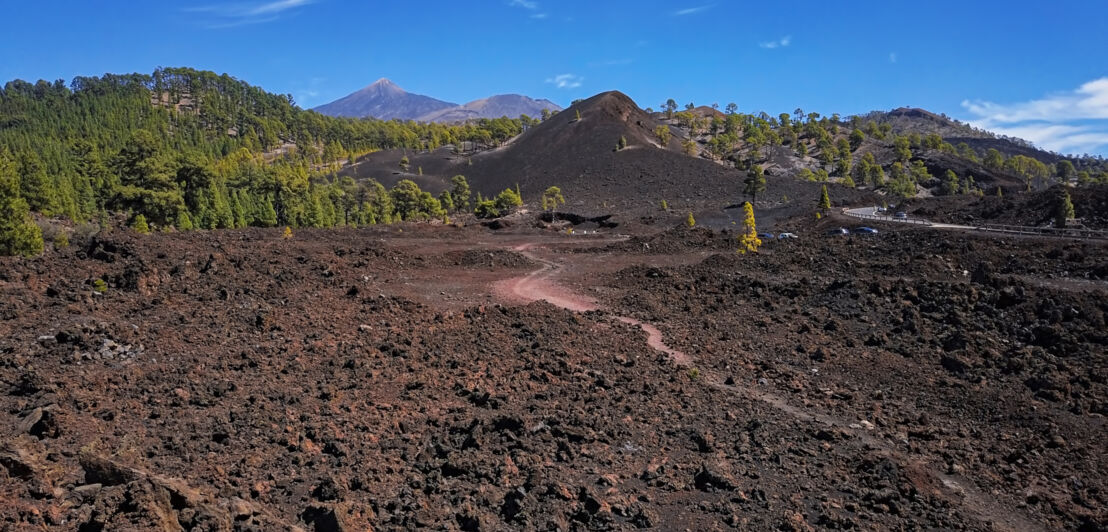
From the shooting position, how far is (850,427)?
13523 millimetres

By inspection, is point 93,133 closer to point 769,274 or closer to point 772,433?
point 769,274

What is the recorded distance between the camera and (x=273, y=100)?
609 feet

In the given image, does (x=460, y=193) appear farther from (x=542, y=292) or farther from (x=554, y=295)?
(x=554, y=295)

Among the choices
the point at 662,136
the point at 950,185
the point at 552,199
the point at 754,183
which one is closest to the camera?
the point at 754,183

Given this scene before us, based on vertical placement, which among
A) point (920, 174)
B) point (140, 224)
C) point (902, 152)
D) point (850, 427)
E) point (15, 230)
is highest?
point (902, 152)

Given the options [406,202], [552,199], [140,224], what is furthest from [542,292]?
[406,202]

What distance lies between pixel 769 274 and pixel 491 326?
1631 centimetres

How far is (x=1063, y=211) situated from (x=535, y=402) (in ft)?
133

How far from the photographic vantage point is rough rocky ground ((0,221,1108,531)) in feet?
30.8

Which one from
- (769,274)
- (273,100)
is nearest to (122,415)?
(769,274)

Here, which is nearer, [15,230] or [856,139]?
[15,230]

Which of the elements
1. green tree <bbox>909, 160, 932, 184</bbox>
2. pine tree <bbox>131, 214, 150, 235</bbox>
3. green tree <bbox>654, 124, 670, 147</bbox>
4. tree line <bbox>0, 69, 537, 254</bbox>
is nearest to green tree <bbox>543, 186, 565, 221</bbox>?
tree line <bbox>0, 69, 537, 254</bbox>

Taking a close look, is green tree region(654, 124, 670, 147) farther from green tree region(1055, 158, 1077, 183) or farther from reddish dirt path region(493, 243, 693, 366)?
green tree region(1055, 158, 1077, 183)

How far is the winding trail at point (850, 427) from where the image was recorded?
10.2m
